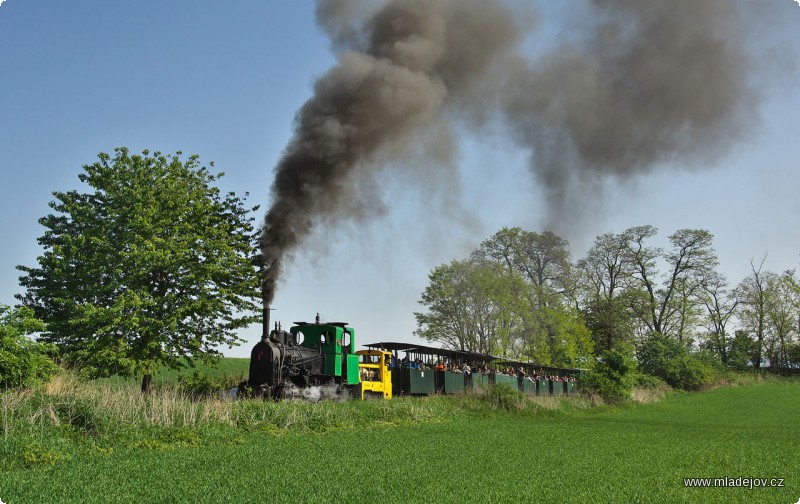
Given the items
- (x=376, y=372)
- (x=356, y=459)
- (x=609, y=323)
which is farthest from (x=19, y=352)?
(x=609, y=323)

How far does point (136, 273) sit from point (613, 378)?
24.1 m

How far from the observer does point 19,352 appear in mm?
12492

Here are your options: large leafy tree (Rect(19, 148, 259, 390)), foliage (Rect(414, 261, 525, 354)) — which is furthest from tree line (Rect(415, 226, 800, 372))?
large leafy tree (Rect(19, 148, 259, 390))

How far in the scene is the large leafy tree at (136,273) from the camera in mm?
20062

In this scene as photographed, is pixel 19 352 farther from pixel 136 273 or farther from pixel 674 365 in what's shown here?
pixel 674 365

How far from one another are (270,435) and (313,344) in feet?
23.9

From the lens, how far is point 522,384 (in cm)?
3144

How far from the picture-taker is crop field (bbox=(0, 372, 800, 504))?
292 inches

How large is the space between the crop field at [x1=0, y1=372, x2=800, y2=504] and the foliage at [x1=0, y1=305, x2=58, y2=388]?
148 centimetres

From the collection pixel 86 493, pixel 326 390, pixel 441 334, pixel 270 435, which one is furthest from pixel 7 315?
pixel 441 334

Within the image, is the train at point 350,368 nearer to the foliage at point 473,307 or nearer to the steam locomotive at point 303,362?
the steam locomotive at point 303,362

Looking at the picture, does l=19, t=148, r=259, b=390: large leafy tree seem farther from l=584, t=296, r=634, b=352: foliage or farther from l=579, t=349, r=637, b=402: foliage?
l=584, t=296, r=634, b=352: foliage

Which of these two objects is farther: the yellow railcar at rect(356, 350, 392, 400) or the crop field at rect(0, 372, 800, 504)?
the yellow railcar at rect(356, 350, 392, 400)

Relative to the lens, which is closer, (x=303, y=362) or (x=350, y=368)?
(x=303, y=362)
